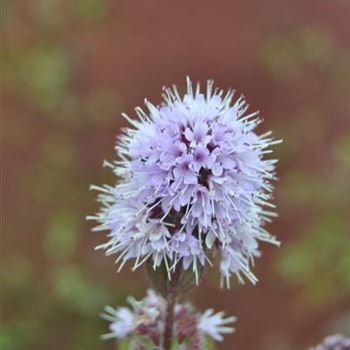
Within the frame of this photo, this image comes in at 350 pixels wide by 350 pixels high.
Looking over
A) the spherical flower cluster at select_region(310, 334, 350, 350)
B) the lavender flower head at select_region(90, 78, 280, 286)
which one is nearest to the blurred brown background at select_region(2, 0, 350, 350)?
the spherical flower cluster at select_region(310, 334, 350, 350)

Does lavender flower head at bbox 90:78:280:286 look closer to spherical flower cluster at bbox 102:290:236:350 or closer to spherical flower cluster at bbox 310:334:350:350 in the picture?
spherical flower cluster at bbox 102:290:236:350

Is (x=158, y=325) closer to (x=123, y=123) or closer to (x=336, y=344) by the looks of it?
(x=336, y=344)

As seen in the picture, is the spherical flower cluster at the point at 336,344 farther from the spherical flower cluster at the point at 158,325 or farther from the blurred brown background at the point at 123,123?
the blurred brown background at the point at 123,123

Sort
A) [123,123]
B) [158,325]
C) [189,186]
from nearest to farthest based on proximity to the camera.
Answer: [189,186] → [158,325] → [123,123]

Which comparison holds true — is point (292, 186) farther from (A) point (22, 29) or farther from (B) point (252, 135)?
(A) point (22, 29)

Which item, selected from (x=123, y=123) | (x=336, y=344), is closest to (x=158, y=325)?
(x=336, y=344)

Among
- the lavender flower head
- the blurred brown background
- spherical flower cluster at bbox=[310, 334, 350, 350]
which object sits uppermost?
the blurred brown background

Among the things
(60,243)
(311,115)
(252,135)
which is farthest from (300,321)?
(252,135)
